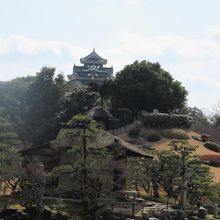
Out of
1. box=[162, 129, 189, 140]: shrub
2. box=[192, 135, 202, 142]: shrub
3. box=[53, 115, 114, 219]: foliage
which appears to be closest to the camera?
box=[53, 115, 114, 219]: foliage

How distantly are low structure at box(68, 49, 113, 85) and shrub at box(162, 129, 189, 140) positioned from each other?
3526 cm

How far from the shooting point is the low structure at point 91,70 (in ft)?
310

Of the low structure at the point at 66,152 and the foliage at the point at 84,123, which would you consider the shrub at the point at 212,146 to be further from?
the foliage at the point at 84,123

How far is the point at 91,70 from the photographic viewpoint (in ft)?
311

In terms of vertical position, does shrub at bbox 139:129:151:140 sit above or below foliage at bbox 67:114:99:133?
above

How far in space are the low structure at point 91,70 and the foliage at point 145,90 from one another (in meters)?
24.6

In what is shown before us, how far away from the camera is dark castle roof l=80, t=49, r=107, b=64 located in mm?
101000

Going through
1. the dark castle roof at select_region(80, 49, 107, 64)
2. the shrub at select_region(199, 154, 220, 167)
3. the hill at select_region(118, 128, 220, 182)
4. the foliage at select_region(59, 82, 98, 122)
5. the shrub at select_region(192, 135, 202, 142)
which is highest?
the dark castle roof at select_region(80, 49, 107, 64)

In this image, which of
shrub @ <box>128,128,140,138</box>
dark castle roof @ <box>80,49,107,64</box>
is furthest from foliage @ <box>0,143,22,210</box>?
dark castle roof @ <box>80,49,107,64</box>

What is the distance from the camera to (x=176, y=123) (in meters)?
60.4

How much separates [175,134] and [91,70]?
4025cm

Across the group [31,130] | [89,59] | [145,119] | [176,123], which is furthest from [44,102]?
[89,59]

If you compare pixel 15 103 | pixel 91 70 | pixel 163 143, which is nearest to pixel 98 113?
pixel 163 143

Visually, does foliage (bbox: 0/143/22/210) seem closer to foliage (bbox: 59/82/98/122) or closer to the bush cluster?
foliage (bbox: 59/82/98/122)
